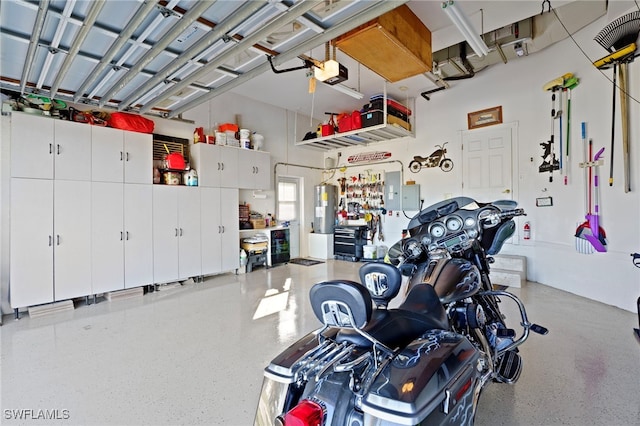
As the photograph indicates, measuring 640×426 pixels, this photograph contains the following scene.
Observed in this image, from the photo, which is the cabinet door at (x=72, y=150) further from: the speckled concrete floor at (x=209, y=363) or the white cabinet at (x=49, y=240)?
the speckled concrete floor at (x=209, y=363)

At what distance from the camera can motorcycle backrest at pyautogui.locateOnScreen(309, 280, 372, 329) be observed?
906 mm

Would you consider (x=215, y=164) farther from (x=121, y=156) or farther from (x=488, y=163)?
(x=488, y=163)

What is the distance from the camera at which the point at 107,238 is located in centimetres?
445

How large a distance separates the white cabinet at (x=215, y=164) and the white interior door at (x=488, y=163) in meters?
4.72

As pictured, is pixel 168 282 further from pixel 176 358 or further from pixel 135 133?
pixel 176 358

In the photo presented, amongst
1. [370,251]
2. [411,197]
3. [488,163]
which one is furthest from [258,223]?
[488,163]

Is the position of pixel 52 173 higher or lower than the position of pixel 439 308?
higher

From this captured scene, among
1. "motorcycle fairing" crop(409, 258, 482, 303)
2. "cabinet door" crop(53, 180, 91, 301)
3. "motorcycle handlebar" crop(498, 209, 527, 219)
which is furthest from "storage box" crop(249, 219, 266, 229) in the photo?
"motorcycle handlebar" crop(498, 209, 527, 219)

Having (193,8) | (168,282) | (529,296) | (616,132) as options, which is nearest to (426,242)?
(193,8)

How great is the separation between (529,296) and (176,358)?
4.56 m

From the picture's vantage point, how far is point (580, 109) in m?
4.39

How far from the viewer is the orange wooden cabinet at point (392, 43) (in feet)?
10.8

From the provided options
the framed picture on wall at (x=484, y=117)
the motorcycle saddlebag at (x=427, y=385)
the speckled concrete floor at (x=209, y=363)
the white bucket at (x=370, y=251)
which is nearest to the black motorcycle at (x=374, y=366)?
the motorcycle saddlebag at (x=427, y=385)

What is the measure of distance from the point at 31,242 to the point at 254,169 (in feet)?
12.1
